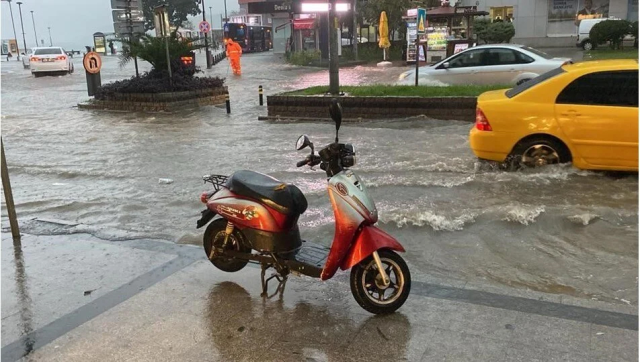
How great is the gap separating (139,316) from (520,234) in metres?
3.76

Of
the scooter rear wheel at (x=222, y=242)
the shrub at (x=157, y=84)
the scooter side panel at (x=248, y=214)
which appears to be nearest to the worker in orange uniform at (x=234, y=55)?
the shrub at (x=157, y=84)

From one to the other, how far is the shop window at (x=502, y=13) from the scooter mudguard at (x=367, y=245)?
1405 inches

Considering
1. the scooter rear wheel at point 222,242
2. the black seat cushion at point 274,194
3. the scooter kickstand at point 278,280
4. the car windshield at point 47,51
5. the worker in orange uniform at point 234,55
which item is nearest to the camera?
the black seat cushion at point 274,194

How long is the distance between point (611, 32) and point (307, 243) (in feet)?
90.3

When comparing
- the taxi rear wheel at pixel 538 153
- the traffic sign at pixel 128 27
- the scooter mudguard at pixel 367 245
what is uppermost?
the traffic sign at pixel 128 27

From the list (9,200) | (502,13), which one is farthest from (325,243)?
(502,13)

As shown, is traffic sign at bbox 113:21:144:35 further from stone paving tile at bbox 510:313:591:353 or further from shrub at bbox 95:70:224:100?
stone paving tile at bbox 510:313:591:353

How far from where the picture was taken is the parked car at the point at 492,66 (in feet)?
45.1

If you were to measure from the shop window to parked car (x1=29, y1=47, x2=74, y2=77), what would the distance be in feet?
88.2

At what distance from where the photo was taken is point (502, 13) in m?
36.8

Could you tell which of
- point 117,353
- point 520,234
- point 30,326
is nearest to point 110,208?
point 30,326

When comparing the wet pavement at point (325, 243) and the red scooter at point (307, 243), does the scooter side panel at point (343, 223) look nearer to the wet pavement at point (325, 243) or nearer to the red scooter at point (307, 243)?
the red scooter at point (307, 243)

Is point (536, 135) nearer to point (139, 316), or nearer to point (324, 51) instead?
point (139, 316)

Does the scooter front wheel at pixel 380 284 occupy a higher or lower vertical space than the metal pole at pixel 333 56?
lower
